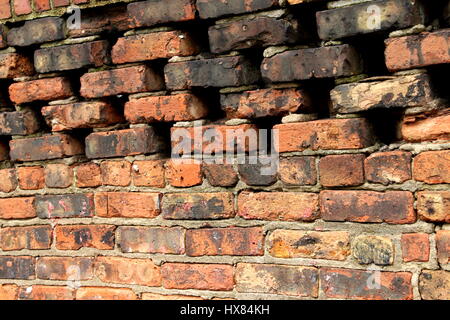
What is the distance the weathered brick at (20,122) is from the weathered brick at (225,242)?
2.45ft

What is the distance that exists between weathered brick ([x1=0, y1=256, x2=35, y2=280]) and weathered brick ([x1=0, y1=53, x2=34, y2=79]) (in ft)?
2.26

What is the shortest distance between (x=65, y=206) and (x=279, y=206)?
83 cm

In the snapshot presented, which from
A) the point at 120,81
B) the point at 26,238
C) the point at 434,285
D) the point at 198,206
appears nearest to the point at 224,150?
the point at 198,206

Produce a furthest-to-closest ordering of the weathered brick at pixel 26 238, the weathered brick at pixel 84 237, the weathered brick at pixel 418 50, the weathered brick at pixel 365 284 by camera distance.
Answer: the weathered brick at pixel 26 238
the weathered brick at pixel 84 237
the weathered brick at pixel 365 284
the weathered brick at pixel 418 50

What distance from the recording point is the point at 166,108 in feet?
7.18

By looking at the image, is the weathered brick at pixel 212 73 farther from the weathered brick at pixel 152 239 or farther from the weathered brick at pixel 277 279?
the weathered brick at pixel 277 279

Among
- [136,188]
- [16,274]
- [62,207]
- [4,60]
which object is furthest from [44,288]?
[4,60]

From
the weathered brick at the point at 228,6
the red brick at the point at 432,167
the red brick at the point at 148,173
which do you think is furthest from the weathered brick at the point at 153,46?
the red brick at the point at 432,167

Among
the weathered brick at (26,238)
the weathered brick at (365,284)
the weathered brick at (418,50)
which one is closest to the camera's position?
the weathered brick at (418,50)

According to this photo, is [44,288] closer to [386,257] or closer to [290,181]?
[290,181]

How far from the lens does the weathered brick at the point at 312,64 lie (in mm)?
1911

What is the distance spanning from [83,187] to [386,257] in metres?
1.10

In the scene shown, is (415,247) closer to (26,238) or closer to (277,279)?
(277,279)

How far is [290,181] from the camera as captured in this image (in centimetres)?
202
